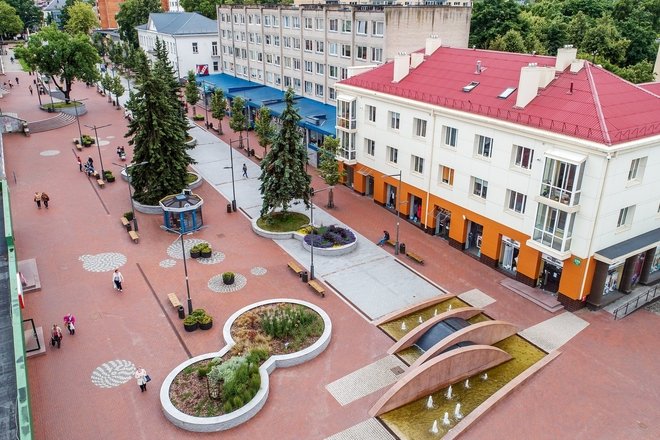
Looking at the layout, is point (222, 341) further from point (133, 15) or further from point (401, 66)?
point (133, 15)

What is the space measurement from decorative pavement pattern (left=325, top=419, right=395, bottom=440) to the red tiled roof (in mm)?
18263

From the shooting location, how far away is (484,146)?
33.7m

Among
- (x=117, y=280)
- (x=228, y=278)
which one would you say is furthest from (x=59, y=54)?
(x=228, y=278)

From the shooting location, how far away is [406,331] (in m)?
28.3

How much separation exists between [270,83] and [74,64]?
27907 millimetres

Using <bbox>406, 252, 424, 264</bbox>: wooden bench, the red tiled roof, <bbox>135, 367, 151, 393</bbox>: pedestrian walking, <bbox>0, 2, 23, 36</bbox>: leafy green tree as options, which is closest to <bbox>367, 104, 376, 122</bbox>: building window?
the red tiled roof

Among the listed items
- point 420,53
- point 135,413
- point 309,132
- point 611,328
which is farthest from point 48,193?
point 611,328

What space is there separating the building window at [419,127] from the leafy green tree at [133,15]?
10272 cm

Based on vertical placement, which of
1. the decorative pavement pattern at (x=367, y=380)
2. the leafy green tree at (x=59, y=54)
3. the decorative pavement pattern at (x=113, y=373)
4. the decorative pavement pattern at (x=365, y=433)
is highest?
the leafy green tree at (x=59, y=54)

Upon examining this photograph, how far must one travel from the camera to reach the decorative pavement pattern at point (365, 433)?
21266mm

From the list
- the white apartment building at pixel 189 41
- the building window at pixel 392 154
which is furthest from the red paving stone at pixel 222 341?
the white apartment building at pixel 189 41

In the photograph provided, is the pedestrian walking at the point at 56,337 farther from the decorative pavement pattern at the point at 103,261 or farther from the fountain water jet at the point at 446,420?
the fountain water jet at the point at 446,420

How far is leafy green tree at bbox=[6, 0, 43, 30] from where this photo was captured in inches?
6319

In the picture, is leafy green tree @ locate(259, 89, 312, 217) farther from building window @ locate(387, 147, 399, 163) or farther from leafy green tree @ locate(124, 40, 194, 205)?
leafy green tree @ locate(124, 40, 194, 205)
